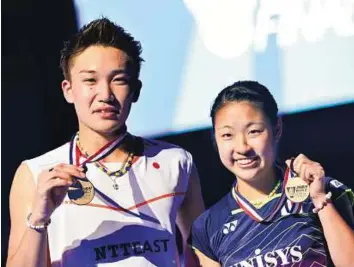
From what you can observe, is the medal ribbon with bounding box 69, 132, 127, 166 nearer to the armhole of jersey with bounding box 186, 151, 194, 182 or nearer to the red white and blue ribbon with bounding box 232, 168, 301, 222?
the armhole of jersey with bounding box 186, 151, 194, 182

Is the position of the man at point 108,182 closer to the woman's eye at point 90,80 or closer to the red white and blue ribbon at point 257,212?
the woman's eye at point 90,80

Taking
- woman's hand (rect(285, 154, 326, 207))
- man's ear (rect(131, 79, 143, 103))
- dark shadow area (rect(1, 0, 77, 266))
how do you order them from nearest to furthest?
woman's hand (rect(285, 154, 326, 207)) → man's ear (rect(131, 79, 143, 103)) → dark shadow area (rect(1, 0, 77, 266))

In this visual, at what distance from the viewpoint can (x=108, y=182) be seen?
200cm

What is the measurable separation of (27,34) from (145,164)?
2.35 ft

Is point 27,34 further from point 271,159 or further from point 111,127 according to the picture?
point 271,159

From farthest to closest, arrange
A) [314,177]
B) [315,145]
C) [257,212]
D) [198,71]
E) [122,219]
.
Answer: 1. [198,71]
2. [315,145]
3. [122,219]
4. [257,212]
5. [314,177]

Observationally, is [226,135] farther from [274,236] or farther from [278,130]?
[274,236]

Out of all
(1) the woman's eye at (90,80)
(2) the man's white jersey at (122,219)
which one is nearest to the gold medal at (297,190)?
(2) the man's white jersey at (122,219)

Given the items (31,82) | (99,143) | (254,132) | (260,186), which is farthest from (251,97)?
(31,82)

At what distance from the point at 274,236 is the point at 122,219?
43 centimetres

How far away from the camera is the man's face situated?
6.51ft

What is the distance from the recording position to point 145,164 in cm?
204

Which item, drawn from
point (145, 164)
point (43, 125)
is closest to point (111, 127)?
point (145, 164)

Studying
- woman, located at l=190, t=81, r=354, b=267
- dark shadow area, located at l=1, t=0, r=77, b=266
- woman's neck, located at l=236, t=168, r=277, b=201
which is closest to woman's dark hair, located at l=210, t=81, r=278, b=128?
woman, located at l=190, t=81, r=354, b=267
